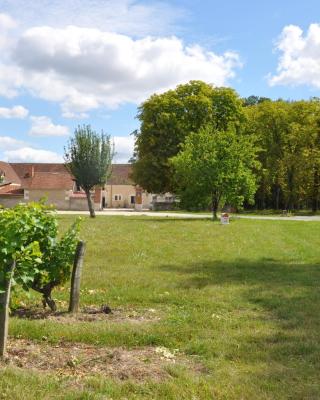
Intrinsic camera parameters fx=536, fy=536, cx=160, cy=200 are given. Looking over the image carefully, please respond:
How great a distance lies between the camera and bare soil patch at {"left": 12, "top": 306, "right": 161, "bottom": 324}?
698 cm

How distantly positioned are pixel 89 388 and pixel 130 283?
5559 mm

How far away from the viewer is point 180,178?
37719 mm

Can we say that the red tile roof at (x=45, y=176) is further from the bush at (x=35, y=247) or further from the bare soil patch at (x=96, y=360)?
the bare soil patch at (x=96, y=360)

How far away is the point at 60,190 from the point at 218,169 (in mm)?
44087

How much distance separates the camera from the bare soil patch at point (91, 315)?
275 inches

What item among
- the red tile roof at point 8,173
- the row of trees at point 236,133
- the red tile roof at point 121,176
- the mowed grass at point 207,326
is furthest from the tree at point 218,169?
the red tile roof at point 8,173

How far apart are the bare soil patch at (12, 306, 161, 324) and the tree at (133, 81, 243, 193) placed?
44229mm

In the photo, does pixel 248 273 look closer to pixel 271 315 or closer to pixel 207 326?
pixel 271 315

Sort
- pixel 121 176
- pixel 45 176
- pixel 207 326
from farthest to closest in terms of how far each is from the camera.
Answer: pixel 121 176
pixel 45 176
pixel 207 326

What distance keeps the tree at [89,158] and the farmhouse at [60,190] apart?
1977 centimetres

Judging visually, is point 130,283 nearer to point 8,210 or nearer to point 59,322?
point 59,322

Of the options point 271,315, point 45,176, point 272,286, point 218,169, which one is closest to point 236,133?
point 218,169

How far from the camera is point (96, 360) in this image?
5.23 m

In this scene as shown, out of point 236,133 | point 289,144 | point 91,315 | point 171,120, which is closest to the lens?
point 91,315
